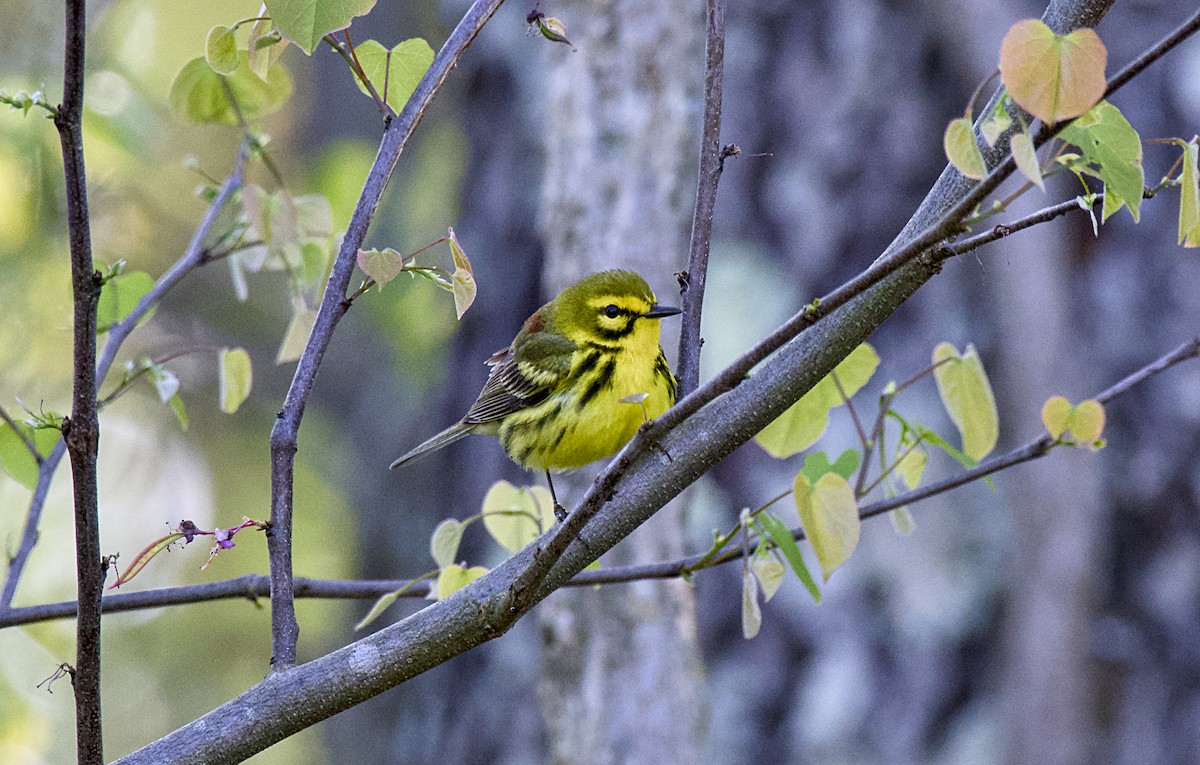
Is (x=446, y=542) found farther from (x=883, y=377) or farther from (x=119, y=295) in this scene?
(x=883, y=377)

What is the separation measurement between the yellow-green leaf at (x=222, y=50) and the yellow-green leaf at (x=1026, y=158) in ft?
2.66

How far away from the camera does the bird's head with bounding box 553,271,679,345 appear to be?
2.24 meters

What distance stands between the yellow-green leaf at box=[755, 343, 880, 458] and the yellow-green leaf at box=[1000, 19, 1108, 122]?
→ 625 mm

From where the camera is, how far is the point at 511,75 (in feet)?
11.2

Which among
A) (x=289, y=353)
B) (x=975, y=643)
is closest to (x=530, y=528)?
(x=289, y=353)

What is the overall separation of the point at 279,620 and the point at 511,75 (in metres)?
2.50

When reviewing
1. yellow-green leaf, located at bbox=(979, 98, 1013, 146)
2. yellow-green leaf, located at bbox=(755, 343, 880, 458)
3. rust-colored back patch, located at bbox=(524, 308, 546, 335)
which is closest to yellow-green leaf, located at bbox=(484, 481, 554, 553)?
yellow-green leaf, located at bbox=(755, 343, 880, 458)

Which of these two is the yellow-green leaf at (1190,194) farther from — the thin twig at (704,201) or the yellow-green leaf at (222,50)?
the yellow-green leaf at (222,50)

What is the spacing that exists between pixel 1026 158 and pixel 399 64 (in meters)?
0.74

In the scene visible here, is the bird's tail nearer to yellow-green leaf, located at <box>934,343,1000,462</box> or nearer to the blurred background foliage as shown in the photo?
the blurred background foliage

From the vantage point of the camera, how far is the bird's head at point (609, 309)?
2238 millimetres

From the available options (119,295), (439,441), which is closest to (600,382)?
(439,441)

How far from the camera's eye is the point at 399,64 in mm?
1329

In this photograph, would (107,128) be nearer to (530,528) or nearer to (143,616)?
(530,528)
